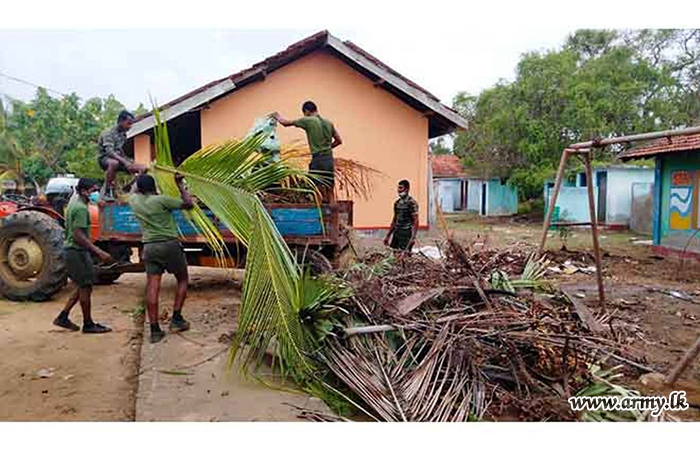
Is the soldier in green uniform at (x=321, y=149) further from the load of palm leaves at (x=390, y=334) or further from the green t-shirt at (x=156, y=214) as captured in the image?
the green t-shirt at (x=156, y=214)

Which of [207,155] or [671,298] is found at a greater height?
[207,155]

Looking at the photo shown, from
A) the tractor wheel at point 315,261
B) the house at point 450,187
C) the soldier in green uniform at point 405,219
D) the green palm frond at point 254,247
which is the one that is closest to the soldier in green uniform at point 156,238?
the green palm frond at point 254,247

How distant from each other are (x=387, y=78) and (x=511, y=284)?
22.7ft

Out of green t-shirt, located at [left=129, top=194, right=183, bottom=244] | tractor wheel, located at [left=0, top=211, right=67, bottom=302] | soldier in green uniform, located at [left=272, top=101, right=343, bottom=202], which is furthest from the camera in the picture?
tractor wheel, located at [left=0, top=211, right=67, bottom=302]

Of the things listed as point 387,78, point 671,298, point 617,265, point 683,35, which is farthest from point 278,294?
point 683,35

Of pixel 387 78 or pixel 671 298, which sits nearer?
pixel 671 298

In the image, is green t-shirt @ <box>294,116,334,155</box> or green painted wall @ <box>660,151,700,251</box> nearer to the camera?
green t-shirt @ <box>294,116,334,155</box>

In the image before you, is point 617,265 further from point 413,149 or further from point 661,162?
point 413,149

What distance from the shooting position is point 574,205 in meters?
20.4

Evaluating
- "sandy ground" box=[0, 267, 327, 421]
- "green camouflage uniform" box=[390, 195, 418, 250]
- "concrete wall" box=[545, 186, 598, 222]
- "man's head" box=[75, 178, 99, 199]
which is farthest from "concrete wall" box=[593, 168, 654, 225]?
"man's head" box=[75, 178, 99, 199]

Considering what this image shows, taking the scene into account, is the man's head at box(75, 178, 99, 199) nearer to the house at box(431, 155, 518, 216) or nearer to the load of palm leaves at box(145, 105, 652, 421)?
the load of palm leaves at box(145, 105, 652, 421)

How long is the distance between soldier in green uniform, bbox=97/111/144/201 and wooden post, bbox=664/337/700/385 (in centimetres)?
574

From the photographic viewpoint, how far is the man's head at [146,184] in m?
4.97

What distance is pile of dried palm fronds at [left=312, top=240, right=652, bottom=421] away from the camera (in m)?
3.57
